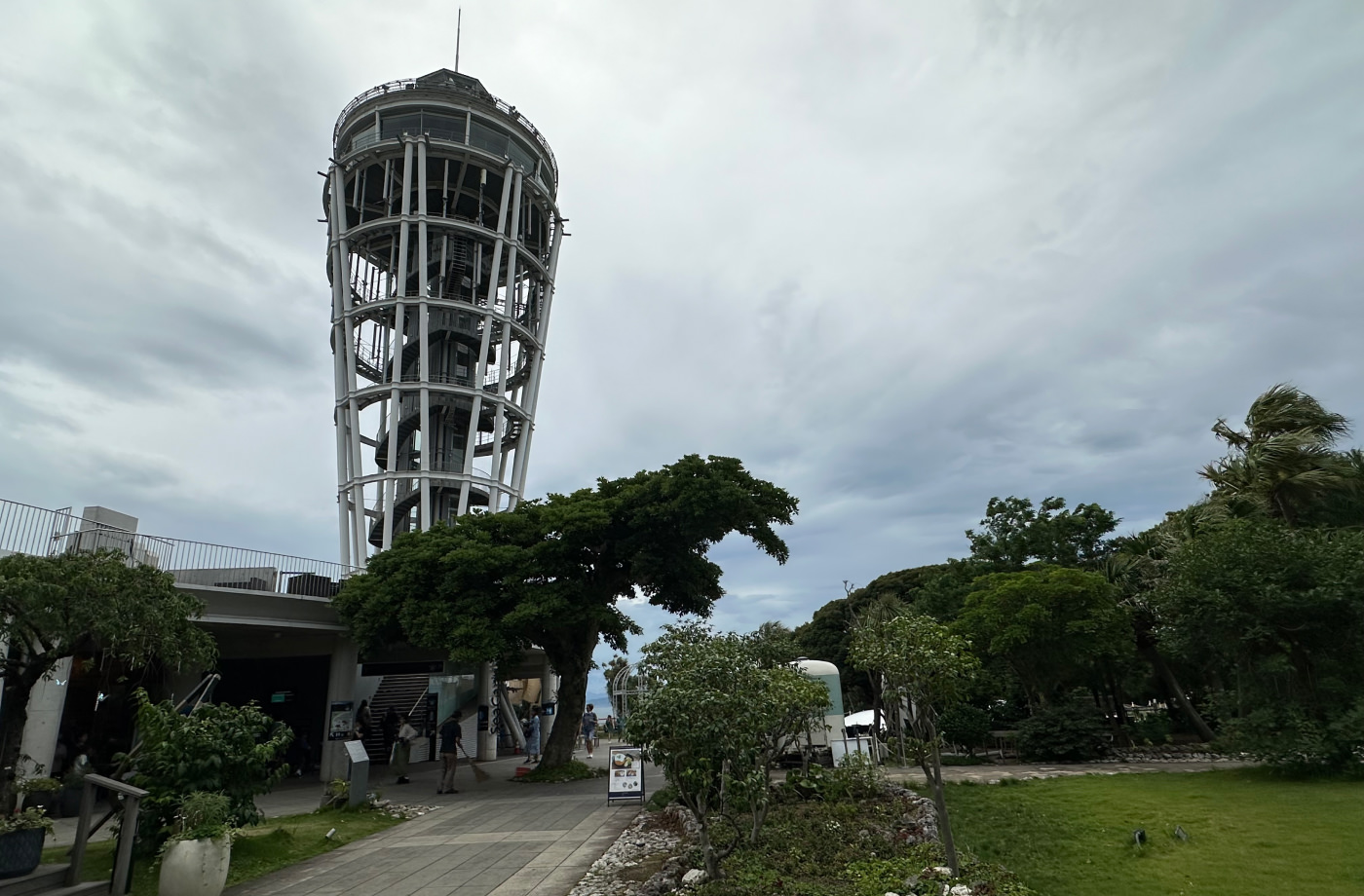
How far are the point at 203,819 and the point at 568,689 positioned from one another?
1255cm

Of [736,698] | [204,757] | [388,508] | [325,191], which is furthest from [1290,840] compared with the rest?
[325,191]

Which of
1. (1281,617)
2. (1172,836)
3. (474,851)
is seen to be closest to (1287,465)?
(1281,617)

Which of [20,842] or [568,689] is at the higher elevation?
[568,689]

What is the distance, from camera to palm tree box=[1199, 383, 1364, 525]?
778 inches

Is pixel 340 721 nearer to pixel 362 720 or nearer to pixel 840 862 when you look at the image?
pixel 362 720

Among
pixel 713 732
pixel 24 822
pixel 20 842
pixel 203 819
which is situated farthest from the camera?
pixel 203 819

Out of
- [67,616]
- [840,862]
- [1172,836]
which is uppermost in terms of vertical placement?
[67,616]

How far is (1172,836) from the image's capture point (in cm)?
980

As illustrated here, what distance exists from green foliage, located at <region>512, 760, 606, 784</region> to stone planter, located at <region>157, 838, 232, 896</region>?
1162 cm

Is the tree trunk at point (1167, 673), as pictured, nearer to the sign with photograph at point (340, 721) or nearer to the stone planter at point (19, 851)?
the sign with photograph at point (340, 721)

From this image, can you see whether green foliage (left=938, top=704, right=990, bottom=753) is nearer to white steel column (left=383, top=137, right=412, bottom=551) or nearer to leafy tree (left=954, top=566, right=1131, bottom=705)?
leafy tree (left=954, top=566, right=1131, bottom=705)

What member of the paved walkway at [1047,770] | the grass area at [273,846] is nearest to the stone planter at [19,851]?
the grass area at [273,846]

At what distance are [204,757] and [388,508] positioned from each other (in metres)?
26.2

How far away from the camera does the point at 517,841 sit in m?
11.0
